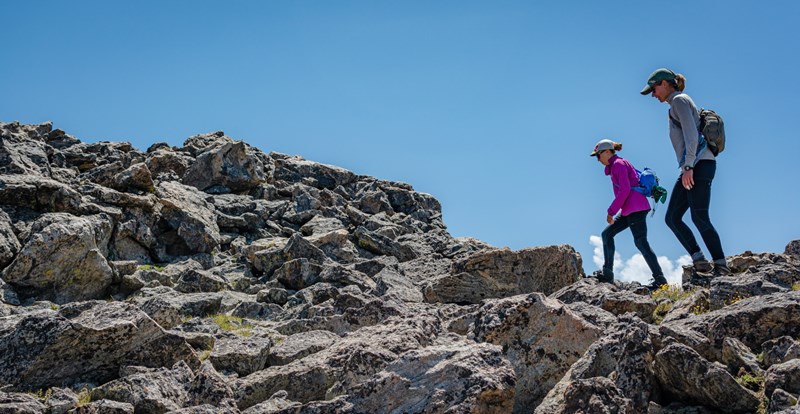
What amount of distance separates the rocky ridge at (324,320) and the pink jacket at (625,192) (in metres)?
2.65

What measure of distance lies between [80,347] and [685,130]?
12.8m

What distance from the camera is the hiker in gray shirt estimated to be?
16641 mm

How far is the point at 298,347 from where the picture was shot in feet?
47.3

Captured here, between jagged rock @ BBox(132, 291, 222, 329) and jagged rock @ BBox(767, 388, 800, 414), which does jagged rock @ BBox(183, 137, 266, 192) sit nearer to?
jagged rock @ BBox(132, 291, 222, 329)

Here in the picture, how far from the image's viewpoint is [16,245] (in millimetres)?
24875

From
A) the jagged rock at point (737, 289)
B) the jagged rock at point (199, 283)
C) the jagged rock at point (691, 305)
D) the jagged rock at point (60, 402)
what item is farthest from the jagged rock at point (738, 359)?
the jagged rock at point (199, 283)

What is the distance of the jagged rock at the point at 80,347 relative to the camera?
12.9 metres

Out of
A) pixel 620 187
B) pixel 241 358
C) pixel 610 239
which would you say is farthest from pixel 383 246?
pixel 241 358

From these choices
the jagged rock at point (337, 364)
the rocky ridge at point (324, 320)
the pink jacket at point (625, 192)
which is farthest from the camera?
the pink jacket at point (625, 192)

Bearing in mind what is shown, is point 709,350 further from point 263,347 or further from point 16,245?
point 16,245

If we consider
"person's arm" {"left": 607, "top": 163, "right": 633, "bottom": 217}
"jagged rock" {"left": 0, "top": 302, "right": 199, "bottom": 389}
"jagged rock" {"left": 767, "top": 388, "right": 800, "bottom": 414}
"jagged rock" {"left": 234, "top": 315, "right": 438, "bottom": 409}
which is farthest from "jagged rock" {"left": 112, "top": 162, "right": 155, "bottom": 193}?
"jagged rock" {"left": 767, "top": 388, "right": 800, "bottom": 414}

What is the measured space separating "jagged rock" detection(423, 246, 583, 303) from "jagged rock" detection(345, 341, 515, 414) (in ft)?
39.4

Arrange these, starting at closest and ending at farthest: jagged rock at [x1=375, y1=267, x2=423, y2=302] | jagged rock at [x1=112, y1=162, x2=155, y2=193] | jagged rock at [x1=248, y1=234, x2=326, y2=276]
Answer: jagged rock at [x1=375, y1=267, x2=423, y2=302], jagged rock at [x1=248, y1=234, x2=326, y2=276], jagged rock at [x1=112, y1=162, x2=155, y2=193]

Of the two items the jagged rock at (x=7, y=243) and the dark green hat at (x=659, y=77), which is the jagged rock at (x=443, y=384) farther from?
the jagged rock at (x=7, y=243)
